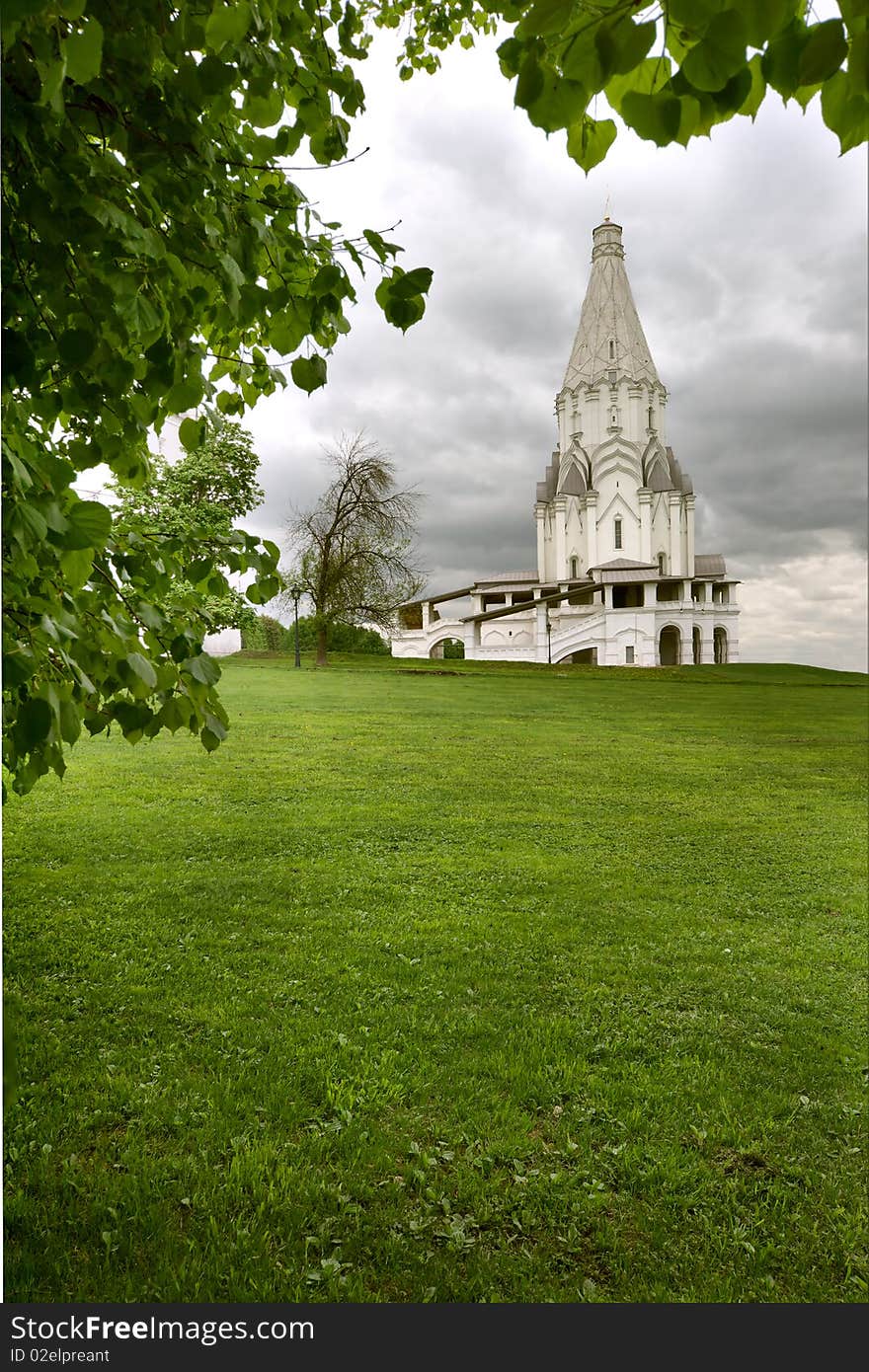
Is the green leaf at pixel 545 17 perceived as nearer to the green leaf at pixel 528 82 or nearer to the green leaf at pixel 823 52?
the green leaf at pixel 528 82

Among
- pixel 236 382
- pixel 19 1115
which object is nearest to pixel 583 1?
pixel 236 382

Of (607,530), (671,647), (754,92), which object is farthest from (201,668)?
(607,530)

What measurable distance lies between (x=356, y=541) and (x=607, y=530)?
30.0 meters

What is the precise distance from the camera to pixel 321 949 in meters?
5.43

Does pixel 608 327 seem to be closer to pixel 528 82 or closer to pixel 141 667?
pixel 528 82

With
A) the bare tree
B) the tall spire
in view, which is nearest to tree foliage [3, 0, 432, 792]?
the bare tree

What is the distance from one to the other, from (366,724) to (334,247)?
45.8 ft

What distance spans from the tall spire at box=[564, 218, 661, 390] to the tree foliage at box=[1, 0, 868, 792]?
194 feet

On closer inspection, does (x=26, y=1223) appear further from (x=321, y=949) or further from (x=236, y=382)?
(x=236, y=382)

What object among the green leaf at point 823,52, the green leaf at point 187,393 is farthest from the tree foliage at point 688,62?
the green leaf at point 187,393

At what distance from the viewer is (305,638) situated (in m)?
30.9

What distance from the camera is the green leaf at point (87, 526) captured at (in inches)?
62.0

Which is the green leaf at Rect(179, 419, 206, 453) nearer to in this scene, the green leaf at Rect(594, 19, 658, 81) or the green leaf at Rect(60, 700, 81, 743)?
the green leaf at Rect(60, 700, 81, 743)

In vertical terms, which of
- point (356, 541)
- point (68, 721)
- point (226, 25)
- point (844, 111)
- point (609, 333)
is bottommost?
point (68, 721)
